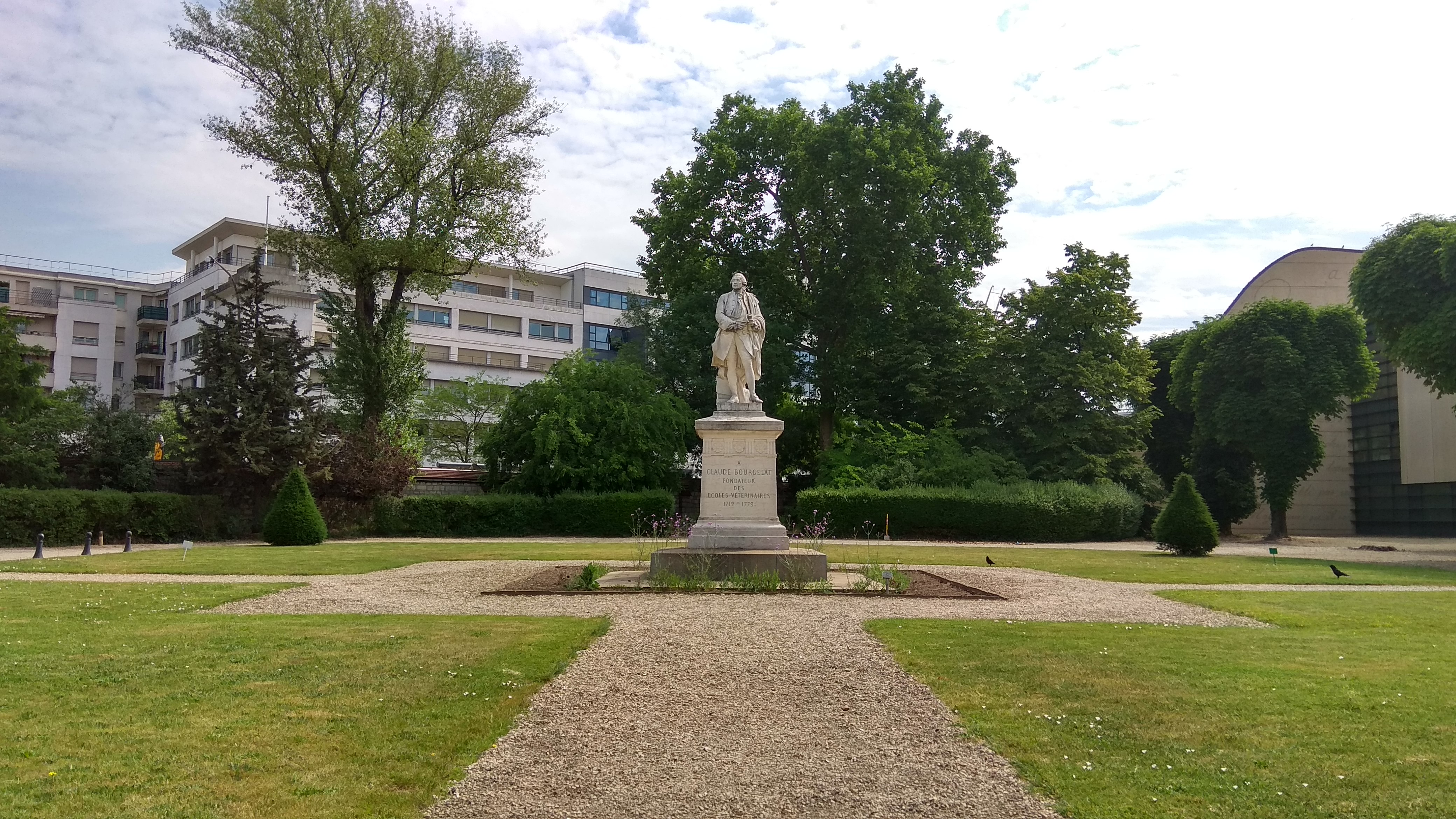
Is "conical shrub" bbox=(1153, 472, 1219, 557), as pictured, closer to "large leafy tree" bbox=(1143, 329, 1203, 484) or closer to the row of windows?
"large leafy tree" bbox=(1143, 329, 1203, 484)

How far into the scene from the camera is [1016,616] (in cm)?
1262

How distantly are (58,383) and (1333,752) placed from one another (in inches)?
2890

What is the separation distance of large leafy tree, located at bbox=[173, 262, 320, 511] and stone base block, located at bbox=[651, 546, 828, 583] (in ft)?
61.2

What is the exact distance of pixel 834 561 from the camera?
837 inches

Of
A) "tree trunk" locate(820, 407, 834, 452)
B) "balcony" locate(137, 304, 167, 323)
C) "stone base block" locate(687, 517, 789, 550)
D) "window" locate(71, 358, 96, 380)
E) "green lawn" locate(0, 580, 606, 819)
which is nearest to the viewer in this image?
"green lawn" locate(0, 580, 606, 819)

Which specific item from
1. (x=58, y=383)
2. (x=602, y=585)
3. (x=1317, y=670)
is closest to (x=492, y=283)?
(x=58, y=383)

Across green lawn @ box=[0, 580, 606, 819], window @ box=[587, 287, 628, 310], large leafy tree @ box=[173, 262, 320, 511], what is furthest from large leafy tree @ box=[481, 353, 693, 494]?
window @ box=[587, 287, 628, 310]

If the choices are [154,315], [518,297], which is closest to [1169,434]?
[518,297]

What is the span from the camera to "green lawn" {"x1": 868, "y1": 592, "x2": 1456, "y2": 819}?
5.36 metres

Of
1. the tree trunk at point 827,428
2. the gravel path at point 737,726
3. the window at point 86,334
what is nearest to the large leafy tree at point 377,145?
the tree trunk at point 827,428

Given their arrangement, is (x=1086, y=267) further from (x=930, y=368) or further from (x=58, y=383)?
(x=58, y=383)

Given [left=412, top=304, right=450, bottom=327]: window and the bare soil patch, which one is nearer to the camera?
the bare soil patch

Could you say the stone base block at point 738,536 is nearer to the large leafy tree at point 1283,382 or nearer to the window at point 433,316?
the large leafy tree at point 1283,382

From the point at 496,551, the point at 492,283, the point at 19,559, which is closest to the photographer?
the point at 19,559
